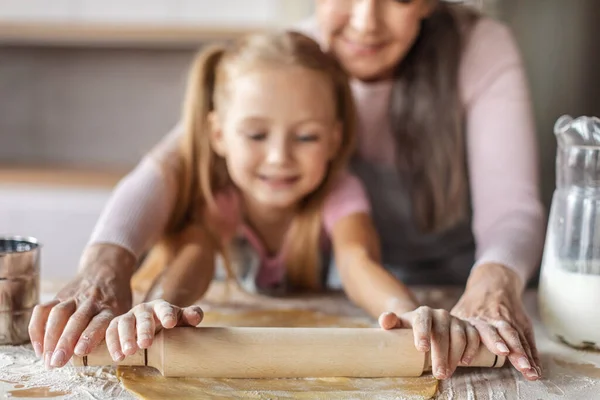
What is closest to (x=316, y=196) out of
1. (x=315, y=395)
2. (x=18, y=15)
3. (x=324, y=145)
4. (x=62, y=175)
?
(x=324, y=145)

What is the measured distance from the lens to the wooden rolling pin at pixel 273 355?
0.83 meters

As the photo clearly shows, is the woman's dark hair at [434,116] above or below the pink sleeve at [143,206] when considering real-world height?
above

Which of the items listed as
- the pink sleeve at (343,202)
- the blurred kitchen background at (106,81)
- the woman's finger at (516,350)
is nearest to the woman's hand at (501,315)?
the woman's finger at (516,350)

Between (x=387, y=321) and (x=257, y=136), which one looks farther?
(x=257, y=136)

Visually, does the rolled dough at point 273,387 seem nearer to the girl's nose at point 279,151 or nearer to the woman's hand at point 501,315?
the woman's hand at point 501,315

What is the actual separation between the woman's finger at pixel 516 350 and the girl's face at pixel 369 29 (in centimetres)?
60

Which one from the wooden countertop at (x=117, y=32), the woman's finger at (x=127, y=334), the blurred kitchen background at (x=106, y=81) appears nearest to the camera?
the woman's finger at (x=127, y=334)

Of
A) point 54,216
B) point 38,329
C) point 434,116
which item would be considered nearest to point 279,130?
point 434,116

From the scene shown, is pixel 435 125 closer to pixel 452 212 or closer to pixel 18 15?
pixel 452 212

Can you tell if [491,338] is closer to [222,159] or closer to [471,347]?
[471,347]

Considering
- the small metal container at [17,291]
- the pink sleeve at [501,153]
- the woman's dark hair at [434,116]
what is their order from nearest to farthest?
the small metal container at [17,291] < the pink sleeve at [501,153] < the woman's dark hair at [434,116]

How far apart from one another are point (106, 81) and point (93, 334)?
2162 millimetres

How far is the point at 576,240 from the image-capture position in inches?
Answer: 37.4

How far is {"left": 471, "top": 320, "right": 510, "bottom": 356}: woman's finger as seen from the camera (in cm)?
84
